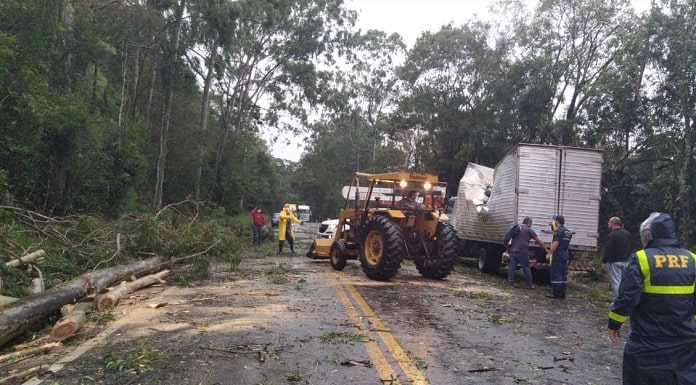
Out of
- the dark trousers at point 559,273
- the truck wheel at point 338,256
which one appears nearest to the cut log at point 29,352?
the truck wheel at point 338,256

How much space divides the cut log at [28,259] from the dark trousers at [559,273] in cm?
945

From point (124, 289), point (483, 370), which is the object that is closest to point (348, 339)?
point (483, 370)

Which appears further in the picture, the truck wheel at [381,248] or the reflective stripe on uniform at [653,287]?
the truck wheel at [381,248]

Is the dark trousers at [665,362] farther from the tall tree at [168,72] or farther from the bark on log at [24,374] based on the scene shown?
the tall tree at [168,72]

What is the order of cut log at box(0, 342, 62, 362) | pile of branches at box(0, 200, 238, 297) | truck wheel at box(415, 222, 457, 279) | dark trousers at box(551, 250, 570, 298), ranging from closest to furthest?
cut log at box(0, 342, 62, 362) < pile of branches at box(0, 200, 238, 297) < dark trousers at box(551, 250, 570, 298) < truck wheel at box(415, 222, 457, 279)

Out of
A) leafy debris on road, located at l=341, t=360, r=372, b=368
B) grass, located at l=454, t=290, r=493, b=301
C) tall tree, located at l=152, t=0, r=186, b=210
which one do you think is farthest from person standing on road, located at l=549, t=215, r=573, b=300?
tall tree, located at l=152, t=0, r=186, b=210

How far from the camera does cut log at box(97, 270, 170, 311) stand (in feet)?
26.2

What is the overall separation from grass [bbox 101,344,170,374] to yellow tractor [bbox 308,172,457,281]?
245 inches

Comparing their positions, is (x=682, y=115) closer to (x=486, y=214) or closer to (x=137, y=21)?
(x=486, y=214)

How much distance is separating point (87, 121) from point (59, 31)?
264 centimetres

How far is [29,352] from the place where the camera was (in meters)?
5.66

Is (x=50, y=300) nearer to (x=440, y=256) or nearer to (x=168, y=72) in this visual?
(x=440, y=256)

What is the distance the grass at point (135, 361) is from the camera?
16.5 feet

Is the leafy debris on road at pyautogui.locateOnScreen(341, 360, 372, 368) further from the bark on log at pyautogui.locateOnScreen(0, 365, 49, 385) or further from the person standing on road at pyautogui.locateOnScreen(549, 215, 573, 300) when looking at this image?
the person standing on road at pyautogui.locateOnScreen(549, 215, 573, 300)
